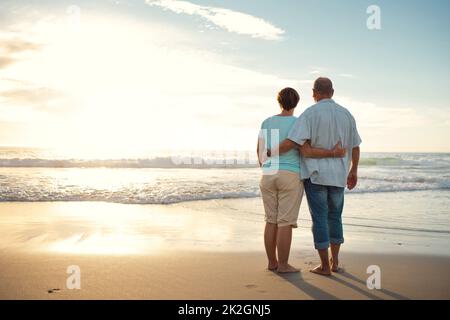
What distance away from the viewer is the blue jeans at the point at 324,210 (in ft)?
14.0

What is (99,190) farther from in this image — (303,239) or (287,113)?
(287,113)

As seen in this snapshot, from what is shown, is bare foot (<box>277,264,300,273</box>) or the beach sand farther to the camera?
bare foot (<box>277,264,300,273</box>)

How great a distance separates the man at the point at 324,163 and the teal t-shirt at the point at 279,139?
0.07m

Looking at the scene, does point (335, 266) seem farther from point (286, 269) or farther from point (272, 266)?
point (272, 266)

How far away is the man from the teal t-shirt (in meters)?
0.07

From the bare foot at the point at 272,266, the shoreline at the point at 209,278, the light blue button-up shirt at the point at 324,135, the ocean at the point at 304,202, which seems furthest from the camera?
the ocean at the point at 304,202

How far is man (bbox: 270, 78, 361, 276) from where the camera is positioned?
4.23 m

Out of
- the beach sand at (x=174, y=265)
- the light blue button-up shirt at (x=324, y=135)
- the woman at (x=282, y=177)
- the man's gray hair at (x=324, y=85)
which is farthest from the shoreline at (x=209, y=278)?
the man's gray hair at (x=324, y=85)

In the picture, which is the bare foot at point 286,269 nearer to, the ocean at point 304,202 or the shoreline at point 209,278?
the shoreline at point 209,278

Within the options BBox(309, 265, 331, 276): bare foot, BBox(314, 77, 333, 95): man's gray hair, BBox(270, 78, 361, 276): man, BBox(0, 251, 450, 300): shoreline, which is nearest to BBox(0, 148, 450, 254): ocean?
BBox(0, 251, 450, 300): shoreline

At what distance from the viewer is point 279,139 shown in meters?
4.34

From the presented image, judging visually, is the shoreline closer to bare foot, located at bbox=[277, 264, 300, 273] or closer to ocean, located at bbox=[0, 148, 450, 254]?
bare foot, located at bbox=[277, 264, 300, 273]

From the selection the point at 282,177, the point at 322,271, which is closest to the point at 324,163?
the point at 282,177
